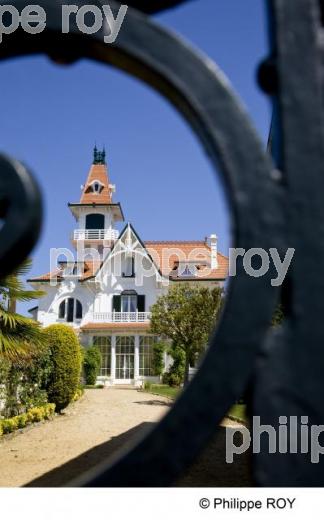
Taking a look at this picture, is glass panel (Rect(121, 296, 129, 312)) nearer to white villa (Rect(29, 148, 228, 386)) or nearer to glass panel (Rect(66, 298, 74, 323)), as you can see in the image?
white villa (Rect(29, 148, 228, 386))

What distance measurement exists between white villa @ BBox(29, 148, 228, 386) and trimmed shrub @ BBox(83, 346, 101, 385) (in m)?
0.89

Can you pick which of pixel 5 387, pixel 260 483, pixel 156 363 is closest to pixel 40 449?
pixel 5 387

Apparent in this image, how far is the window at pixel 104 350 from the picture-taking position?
111 feet

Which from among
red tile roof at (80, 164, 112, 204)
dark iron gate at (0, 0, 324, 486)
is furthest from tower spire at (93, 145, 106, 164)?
dark iron gate at (0, 0, 324, 486)

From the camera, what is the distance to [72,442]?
1224cm

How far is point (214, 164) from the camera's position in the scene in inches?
32.8

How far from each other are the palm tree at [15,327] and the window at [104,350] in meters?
23.2

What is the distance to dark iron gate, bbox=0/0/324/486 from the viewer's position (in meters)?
0.73

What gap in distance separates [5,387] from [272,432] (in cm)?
1619

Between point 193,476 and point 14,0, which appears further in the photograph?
point 193,476

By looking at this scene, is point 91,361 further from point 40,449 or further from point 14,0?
point 14,0

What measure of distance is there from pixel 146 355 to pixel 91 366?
3948 millimetres

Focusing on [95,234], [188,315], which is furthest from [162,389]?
[95,234]

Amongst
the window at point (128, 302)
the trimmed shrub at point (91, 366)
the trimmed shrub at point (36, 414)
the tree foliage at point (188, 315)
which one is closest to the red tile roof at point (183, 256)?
the window at point (128, 302)
